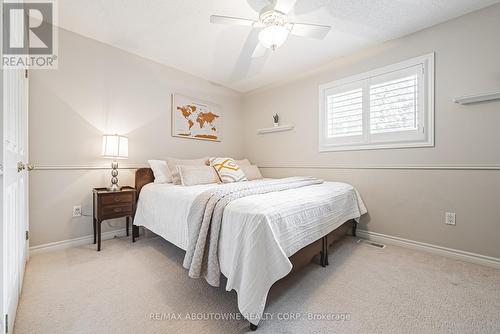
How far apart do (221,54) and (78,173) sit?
89.8 inches

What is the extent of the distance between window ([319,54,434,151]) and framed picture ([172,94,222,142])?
1.82 metres

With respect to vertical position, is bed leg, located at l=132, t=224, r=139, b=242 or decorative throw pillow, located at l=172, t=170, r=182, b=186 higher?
decorative throw pillow, located at l=172, t=170, r=182, b=186

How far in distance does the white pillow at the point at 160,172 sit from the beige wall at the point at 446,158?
2256 mm

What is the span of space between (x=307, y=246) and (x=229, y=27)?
2325mm

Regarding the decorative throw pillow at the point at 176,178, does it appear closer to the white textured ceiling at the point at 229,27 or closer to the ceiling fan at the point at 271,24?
the white textured ceiling at the point at 229,27

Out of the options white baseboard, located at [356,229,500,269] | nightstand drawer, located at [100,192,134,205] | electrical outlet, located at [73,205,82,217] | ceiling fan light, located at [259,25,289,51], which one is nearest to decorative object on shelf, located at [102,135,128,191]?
nightstand drawer, located at [100,192,134,205]

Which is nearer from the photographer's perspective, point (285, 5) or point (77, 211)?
point (285, 5)

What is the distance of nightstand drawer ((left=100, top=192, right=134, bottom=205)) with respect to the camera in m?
2.26

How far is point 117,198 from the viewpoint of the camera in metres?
2.35

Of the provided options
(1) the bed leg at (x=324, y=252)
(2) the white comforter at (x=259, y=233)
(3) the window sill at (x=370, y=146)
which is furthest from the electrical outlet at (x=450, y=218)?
(1) the bed leg at (x=324, y=252)

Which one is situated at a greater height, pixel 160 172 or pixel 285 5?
pixel 285 5

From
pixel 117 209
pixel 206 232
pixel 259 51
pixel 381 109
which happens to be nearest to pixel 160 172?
pixel 117 209

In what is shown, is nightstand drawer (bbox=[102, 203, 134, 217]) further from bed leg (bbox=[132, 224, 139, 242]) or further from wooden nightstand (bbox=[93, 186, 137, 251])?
bed leg (bbox=[132, 224, 139, 242])

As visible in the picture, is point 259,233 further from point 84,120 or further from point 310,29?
point 84,120
